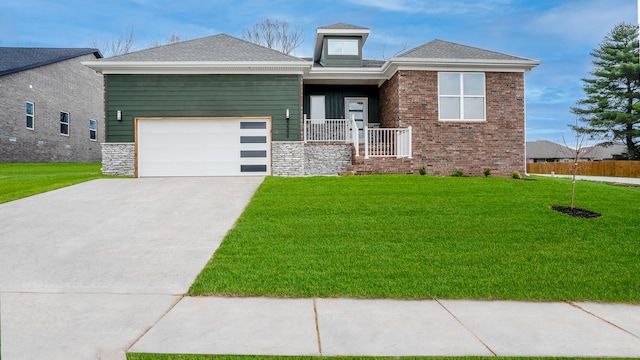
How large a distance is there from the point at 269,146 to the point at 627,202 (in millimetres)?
10369

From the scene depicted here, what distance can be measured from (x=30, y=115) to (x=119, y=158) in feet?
36.5

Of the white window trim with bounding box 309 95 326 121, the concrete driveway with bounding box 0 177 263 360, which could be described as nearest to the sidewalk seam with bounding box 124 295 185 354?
the concrete driveway with bounding box 0 177 263 360

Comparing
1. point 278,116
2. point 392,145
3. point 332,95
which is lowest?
point 392,145

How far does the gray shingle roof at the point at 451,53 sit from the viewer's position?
1472 cm

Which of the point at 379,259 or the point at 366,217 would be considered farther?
the point at 366,217

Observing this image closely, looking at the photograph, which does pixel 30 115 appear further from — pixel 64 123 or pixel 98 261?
pixel 98 261

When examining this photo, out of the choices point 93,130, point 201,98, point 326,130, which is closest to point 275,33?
point 93,130

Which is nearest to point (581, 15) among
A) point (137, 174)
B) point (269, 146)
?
point (269, 146)

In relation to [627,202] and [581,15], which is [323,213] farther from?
[581,15]

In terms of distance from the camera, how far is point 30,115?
2130cm

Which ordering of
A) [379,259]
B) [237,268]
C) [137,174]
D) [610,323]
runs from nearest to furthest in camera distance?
[610,323] → [237,268] → [379,259] → [137,174]

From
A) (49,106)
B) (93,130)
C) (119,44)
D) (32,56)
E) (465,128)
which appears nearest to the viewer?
(465,128)

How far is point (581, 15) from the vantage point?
50.7 feet

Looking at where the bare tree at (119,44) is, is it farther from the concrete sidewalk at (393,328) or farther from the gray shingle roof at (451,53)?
the concrete sidewalk at (393,328)
